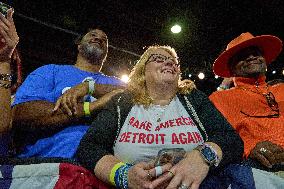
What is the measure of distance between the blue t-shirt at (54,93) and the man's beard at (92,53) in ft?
1.00

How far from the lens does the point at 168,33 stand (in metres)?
6.86

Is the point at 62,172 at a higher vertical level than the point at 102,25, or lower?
lower

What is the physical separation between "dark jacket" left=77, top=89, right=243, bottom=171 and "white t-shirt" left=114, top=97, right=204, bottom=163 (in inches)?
1.8

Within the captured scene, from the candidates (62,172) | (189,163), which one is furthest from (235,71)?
(62,172)

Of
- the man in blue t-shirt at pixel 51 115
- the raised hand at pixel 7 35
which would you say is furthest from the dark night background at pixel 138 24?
the raised hand at pixel 7 35

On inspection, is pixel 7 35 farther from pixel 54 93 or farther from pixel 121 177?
pixel 121 177

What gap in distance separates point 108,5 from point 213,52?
9.10ft

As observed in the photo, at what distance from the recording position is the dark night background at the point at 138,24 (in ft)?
19.6

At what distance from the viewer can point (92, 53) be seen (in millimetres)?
3234

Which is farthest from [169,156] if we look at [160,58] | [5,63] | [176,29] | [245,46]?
[176,29]

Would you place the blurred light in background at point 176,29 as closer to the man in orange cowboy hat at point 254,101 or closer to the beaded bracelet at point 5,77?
the man in orange cowboy hat at point 254,101

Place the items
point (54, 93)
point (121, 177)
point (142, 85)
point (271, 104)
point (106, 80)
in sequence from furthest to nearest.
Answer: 1. point (106, 80)
2. point (271, 104)
3. point (54, 93)
4. point (142, 85)
5. point (121, 177)

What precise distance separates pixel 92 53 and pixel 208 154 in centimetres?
192

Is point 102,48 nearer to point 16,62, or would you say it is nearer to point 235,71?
point 16,62
